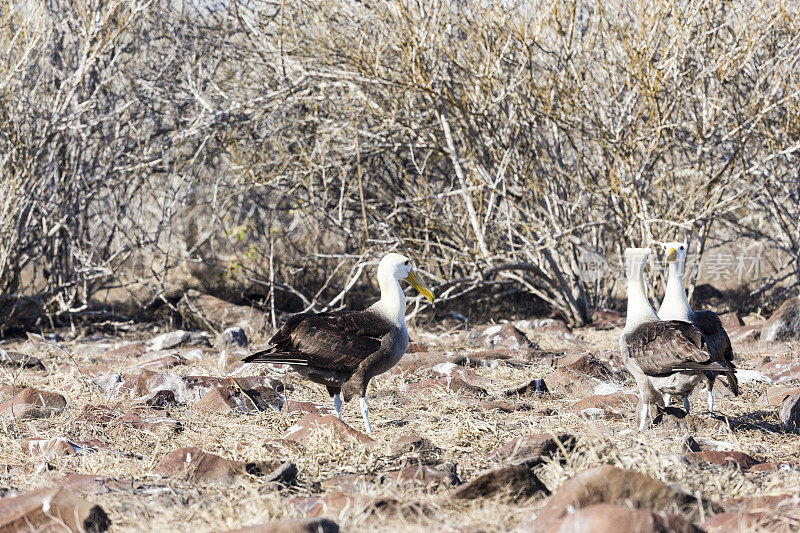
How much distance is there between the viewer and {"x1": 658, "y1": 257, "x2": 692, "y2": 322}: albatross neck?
5.22 m

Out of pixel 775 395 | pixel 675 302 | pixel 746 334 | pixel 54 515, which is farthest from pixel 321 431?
pixel 746 334

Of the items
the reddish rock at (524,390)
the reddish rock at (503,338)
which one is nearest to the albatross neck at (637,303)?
the reddish rock at (524,390)

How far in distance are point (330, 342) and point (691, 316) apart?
7.02ft

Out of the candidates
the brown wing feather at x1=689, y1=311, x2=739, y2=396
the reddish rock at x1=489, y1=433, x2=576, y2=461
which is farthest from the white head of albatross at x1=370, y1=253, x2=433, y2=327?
the brown wing feather at x1=689, y1=311, x2=739, y2=396

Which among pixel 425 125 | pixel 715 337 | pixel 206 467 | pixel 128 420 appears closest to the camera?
pixel 206 467

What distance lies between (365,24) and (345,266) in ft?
12.6

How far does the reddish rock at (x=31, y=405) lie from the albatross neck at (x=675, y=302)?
366cm

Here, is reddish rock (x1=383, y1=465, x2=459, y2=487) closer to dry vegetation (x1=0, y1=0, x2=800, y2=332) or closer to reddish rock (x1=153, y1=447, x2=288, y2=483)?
reddish rock (x1=153, y1=447, x2=288, y2=483)

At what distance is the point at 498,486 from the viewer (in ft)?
10.4

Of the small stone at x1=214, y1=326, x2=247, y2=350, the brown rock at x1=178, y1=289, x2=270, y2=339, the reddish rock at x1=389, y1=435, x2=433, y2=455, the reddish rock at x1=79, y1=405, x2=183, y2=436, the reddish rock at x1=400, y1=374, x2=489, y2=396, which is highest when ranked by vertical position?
the reddish rock at x1=389, y1=435, x2=433, y2=455

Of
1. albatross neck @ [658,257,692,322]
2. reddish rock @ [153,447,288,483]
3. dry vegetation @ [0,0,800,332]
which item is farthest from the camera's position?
dry vegetation @ [0,0,800,332]

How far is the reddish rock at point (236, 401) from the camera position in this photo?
17.2 ft

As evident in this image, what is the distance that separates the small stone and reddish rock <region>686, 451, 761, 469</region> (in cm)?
512

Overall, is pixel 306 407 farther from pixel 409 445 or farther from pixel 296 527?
pixel 296 527
